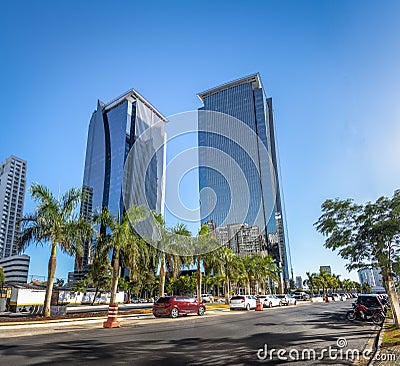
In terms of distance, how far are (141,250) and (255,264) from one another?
119 ft

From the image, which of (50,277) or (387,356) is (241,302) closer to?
(50,277)

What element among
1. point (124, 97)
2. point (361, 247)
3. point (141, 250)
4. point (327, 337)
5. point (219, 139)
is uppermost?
point (124, 97)

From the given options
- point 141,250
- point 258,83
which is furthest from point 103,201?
point 141,250

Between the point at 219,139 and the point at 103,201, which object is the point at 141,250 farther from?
the point at 103,201

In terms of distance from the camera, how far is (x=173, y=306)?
20484 mm

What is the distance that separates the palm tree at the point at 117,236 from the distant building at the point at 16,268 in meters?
120

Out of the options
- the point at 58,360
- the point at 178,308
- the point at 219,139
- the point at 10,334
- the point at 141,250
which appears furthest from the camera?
the point at 219,139

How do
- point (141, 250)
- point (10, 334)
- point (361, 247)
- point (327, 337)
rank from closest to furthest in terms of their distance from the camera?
point (327, 337) → point (10, 334) → point (361, 247) → point (141, 250)

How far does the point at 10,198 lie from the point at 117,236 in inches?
6501

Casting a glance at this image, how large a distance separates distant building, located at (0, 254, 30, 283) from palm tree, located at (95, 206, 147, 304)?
120 m

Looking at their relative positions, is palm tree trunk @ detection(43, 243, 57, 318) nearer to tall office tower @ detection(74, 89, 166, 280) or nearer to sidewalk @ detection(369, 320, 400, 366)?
sidewalk @ detection(369, 320, 400, 366)

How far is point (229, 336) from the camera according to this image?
10.9 meters

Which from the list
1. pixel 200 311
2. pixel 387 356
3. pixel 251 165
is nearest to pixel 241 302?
pixel 200 311

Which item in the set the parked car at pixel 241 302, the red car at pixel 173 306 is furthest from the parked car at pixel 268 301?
the red car at pixel 173 306
